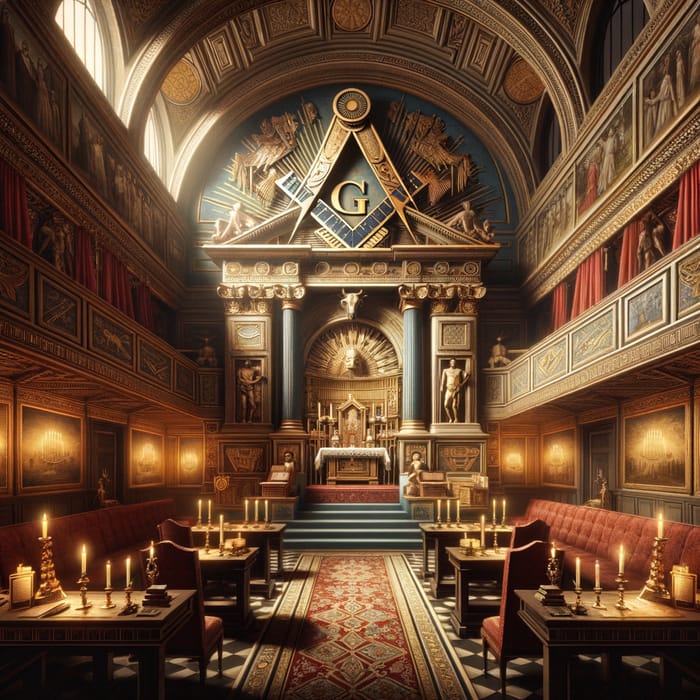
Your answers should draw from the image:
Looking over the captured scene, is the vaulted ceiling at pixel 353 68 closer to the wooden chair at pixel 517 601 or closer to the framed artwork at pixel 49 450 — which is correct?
the framed artwork at pixel 49 450

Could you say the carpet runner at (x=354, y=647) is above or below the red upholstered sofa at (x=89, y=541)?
below

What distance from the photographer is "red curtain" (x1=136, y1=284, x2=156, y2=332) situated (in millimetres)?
13403

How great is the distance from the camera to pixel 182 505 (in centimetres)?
1523

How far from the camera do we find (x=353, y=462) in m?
15.6

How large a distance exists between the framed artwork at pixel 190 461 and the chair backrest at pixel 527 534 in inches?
431

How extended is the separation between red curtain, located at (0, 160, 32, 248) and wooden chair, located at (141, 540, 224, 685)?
5422 mm

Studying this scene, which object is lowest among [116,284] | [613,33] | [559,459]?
[559,459]

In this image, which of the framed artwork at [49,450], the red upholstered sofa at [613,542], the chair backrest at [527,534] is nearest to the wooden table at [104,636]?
the chair backrest at [527,534]

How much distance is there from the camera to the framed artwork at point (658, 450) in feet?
28.8

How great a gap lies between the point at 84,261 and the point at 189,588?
7.45 metres

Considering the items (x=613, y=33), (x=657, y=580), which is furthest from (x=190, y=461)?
(x=613, y=33)

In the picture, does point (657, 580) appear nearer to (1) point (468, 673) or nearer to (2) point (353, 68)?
(1) point (468, 673)

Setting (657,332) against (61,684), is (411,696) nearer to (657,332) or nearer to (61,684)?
(61,684)

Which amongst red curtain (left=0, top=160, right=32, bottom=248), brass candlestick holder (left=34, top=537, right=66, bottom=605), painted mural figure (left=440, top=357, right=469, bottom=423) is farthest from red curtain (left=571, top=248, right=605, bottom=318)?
brass candlestick holder (left=34, top=537, right=66, bottom=605)
